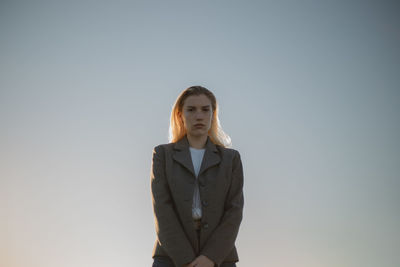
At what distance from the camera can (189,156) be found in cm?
384

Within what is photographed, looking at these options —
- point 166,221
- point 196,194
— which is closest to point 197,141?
point 196,194

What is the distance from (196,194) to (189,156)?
0.38m

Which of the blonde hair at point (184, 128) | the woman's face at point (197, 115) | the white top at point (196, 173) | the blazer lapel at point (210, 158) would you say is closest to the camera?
the white top at point (196, 173)

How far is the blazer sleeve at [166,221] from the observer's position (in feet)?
11.1

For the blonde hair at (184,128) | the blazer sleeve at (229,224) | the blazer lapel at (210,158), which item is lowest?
the blazer sleeve at (229,224)

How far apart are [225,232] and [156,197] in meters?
0.70

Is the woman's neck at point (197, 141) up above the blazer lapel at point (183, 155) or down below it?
above

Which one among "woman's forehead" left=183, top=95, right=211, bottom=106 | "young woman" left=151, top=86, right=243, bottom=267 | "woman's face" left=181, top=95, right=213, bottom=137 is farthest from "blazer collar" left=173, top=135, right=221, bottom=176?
"woman's forehead" left=183, top=95, right=211, bottom=106

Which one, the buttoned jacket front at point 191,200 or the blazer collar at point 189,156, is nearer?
the buttoned jacket front at point 191,200

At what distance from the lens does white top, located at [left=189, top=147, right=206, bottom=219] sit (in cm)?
359

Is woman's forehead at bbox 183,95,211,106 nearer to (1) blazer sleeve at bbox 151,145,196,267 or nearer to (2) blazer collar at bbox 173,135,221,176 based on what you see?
(2) blazer collar at bbox 173,135,221,176

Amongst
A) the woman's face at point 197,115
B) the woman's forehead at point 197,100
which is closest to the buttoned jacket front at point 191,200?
the woman's face at point 197,115

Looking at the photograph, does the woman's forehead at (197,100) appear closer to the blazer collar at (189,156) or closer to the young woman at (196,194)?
the young woman at (196,194)

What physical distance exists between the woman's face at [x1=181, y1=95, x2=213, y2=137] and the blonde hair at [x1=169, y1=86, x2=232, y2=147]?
11cm
